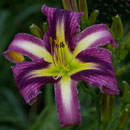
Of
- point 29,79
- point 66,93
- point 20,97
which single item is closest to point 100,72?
point 66,93

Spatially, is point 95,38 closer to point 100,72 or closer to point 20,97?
point 100,72

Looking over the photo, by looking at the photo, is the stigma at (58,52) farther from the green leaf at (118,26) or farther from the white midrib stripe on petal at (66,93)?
the green leaf at (118,26)

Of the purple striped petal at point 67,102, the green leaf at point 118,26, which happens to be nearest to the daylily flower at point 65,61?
the purple striped petal at point 67,102

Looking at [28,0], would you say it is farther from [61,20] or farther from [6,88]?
[61,20]

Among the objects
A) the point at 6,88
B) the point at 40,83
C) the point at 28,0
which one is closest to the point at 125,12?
the point at 40,83

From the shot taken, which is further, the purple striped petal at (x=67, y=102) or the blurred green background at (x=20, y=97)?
the blurred green background at (x=20, y=97)

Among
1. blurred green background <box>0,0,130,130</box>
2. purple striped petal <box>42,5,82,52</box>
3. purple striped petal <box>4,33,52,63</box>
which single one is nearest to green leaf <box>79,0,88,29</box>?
purple striped petal <box>42,5,82,52</box>
